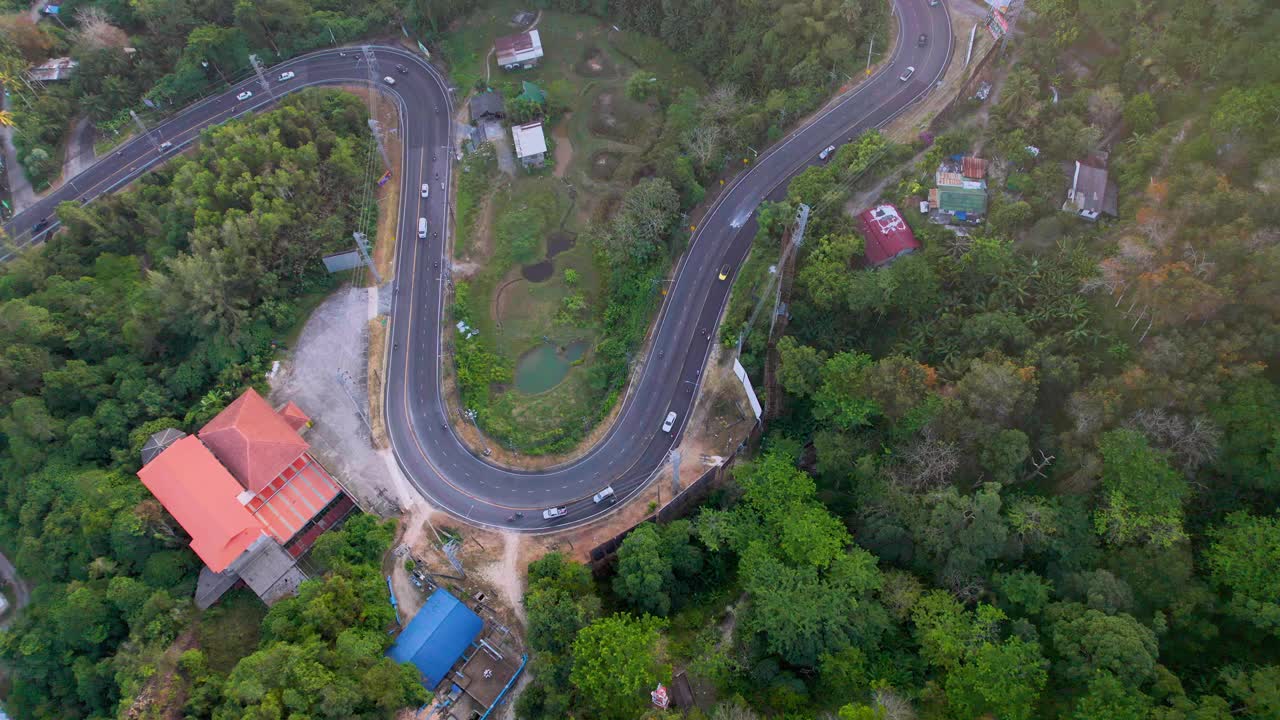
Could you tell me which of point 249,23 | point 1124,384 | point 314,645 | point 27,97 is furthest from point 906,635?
point 27,97

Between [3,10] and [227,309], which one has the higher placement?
[3,10]

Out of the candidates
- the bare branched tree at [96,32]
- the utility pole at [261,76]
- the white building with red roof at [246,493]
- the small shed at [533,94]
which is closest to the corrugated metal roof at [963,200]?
the small shed at [533,94]

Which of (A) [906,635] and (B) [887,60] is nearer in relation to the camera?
(A) [906,635]

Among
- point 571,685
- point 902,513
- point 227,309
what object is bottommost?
point 571,685

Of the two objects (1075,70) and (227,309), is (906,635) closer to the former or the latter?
(1075,70)

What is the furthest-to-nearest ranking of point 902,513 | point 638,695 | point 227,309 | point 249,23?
point 249,23 → point 227,309 → point 902,513 → point 638,695

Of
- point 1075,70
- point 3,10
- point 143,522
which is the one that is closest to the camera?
point 143,522

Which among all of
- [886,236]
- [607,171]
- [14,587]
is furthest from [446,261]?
[14,587]
